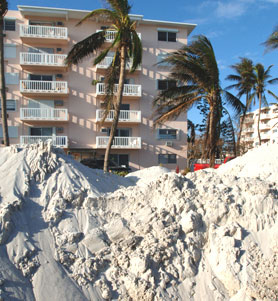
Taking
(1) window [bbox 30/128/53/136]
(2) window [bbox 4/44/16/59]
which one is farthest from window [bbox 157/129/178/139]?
(2) window [bbox 4/44/16/59]

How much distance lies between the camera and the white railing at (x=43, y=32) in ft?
75.0

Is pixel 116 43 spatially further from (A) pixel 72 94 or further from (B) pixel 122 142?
(A) pixel 72 94

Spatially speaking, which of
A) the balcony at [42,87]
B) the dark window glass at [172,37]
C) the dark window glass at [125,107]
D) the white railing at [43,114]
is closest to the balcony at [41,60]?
the balcony at [42,87]

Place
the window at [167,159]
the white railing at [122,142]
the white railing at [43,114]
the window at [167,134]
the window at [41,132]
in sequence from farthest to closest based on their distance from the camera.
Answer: the window at [167,134], the window at [167,159], the window at [41,132], the white railing at [122,142], the white railing at [43,114]

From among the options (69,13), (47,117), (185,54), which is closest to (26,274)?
(185,54)

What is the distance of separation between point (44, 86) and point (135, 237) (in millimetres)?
20753

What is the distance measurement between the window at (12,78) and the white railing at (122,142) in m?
8.20

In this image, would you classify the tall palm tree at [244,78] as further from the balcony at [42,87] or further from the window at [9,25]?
the window at [9,25]

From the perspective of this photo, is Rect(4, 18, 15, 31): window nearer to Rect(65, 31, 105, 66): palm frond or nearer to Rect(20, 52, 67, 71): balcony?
Rect(20, 52, 67, 71): balcony

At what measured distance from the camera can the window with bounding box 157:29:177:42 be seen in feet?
84.4

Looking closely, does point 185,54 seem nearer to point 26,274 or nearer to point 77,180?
point 77,180

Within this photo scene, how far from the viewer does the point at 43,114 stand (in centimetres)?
2302

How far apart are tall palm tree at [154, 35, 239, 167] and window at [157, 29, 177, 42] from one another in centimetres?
1206

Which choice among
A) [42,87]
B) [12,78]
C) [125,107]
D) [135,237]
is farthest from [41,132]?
[135,237]
